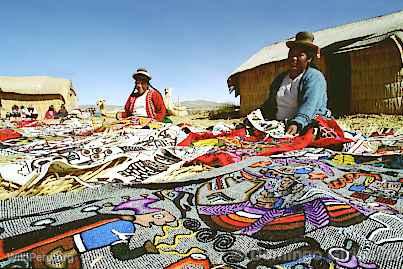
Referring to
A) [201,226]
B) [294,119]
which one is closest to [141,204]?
[201,226]

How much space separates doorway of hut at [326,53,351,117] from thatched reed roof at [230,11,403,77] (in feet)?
1.21

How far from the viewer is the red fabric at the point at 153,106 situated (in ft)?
14.9

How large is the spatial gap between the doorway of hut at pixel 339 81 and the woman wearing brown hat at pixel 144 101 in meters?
5.46

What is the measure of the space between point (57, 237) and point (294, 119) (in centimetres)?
225

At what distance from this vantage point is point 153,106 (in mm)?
4586

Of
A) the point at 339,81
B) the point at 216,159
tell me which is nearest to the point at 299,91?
the point at 216,159

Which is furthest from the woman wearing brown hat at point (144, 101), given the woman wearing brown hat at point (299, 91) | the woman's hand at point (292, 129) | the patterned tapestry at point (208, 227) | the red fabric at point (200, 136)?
the patterned tapestry at point (208, 227)

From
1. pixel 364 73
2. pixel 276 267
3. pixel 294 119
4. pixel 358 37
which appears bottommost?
pixel 276 267

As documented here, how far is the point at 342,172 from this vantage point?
5.33 feet

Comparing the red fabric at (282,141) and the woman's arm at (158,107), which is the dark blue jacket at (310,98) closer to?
the red fabric at (282,141)

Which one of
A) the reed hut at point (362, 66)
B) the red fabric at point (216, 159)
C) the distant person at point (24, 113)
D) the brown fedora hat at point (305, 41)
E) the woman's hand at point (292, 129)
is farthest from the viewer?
the distant person at point (24, 113)

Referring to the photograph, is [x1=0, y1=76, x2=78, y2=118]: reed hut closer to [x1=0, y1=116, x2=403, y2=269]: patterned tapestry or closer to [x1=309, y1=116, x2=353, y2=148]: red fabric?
[x1=309, y1=116, x2=353, y2=148]: red fabric

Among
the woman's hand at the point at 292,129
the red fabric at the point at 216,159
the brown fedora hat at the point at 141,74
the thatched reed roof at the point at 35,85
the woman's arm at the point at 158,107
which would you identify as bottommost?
the red fabric at the point at 216,159

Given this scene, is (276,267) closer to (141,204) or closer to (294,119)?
(141,204)
